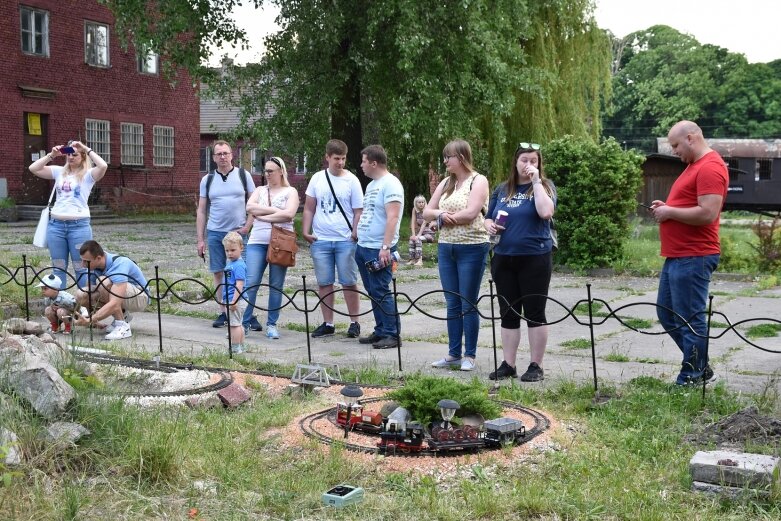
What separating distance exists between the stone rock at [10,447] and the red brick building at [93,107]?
24.2m

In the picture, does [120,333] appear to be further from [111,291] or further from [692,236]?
[692,236]

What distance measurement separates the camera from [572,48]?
26.3 meters

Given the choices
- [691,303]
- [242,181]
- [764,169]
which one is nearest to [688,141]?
[691,303]

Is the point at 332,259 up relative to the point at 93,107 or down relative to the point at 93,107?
down

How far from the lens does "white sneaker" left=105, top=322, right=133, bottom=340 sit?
9.41 metres

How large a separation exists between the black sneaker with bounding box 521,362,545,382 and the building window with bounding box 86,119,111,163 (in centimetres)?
2811

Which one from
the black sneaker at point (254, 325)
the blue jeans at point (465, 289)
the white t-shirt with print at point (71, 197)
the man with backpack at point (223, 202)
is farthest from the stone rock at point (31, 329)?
the blue jeans at point (465, 289)

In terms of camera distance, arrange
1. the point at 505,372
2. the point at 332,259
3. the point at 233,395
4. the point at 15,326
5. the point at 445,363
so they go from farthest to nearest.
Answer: the point at 332,259 → the point at 15,326 → the point at 445,363 → the point at 505,372 → the point at 233,395

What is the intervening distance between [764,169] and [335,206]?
102 feet

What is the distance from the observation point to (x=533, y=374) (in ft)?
24.0

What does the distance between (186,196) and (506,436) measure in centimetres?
3225

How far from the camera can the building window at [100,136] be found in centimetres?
3281

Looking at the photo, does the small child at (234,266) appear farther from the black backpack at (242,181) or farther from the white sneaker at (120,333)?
the white sneaker at (120,333)

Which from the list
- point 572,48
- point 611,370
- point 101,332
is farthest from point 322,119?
point 611,370
